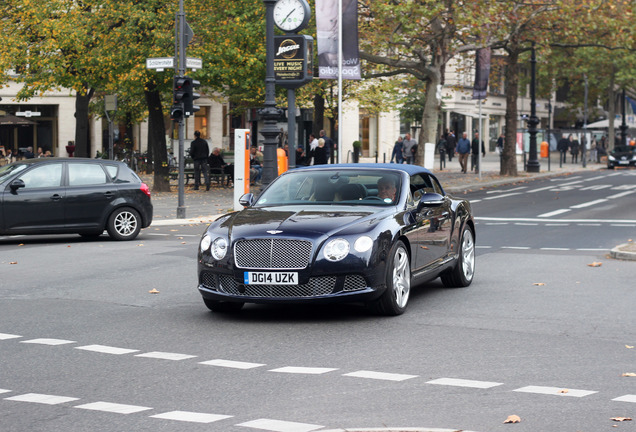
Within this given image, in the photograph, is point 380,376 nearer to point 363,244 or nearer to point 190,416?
point 190,416

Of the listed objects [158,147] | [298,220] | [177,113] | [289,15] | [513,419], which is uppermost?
[289,15]

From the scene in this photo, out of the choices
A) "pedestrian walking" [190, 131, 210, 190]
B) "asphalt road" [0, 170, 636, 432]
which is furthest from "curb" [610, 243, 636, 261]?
"pedestrian walking" [190, 131, 210, 190]

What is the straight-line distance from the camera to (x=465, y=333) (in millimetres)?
9234

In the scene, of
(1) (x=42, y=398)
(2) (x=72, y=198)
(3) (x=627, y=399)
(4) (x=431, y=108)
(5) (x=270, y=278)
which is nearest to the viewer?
(3) (x=627, y=399)

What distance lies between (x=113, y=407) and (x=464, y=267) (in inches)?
267

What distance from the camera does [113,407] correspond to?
644 centimetres

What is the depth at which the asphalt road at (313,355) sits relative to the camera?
6.23m

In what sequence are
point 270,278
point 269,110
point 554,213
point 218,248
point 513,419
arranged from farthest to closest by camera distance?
point 554,213 < point 269,110 < point 218,248 < point 270,278 < point 513,419

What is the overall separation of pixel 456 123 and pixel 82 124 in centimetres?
5202

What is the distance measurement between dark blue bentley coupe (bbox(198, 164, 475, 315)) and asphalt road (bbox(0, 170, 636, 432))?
31cm

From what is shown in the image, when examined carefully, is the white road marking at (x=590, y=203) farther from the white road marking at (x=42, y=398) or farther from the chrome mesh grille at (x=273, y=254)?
the white road marking at (x=42, y=398)

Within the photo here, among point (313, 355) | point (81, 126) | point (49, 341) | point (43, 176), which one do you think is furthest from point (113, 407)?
point (81, 126)

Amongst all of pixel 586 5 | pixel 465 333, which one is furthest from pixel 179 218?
pixel 586 5

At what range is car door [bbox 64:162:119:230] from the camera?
18.5 metres
